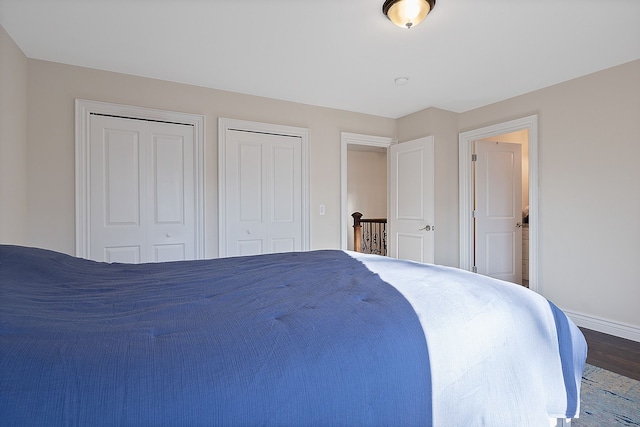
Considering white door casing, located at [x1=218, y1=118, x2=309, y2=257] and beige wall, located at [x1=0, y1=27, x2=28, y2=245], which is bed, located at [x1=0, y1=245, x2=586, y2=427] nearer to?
beige wall, located at [x1=0, y1=27, x2=28, y2=245]

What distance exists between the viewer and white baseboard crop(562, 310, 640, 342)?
2.74m

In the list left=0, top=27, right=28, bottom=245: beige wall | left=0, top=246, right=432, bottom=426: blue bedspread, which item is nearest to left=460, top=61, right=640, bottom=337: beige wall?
left=0, top=246, right=432, bottom=426: blue bedspread

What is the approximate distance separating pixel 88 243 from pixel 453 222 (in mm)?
3936

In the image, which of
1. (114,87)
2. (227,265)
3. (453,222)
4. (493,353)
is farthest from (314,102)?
(493,353)

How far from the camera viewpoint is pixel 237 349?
716 mm

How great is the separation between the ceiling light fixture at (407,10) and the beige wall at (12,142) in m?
2.61

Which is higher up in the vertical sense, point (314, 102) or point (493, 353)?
point (314, 102)

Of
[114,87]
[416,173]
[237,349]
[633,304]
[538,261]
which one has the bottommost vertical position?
[633,304]

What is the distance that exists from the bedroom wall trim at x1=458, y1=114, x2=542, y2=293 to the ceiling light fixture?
216cm

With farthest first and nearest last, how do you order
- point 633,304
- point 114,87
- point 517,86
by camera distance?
point 517,86 < point 114,87 < point 633,304

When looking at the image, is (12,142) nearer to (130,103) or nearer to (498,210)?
(130,103)

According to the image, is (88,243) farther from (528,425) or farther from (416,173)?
(416,173)

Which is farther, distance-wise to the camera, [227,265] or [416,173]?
[416,173]

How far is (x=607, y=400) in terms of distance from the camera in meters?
1.82
